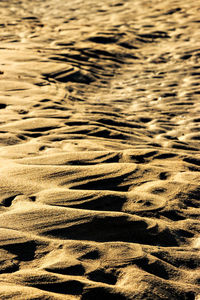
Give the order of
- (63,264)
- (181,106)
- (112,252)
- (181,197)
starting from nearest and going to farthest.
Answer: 1. (63,264)
2. (112,252)
3. (181,197)
4. (181,106)

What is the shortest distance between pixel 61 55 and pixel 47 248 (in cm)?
449

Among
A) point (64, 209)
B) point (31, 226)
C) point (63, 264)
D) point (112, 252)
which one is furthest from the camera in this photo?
point (64, 209)

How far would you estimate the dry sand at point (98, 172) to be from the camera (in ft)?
5.50

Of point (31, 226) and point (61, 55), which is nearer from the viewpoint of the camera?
point (31, 226)

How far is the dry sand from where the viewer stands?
168 centimetres

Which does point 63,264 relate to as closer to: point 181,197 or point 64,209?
point 64,209

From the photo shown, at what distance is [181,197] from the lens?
233 centimetres

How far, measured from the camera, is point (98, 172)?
8.26 feet

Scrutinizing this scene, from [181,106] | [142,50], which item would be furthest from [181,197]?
[142,50]

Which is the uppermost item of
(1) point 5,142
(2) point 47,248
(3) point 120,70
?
(3) point 120,70

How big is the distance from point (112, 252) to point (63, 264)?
26cm

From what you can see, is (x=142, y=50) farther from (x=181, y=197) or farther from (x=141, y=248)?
(x=141, y=248)

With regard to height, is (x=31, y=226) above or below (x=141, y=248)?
above

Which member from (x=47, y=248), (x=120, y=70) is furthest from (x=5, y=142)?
(x=120, y=70)
